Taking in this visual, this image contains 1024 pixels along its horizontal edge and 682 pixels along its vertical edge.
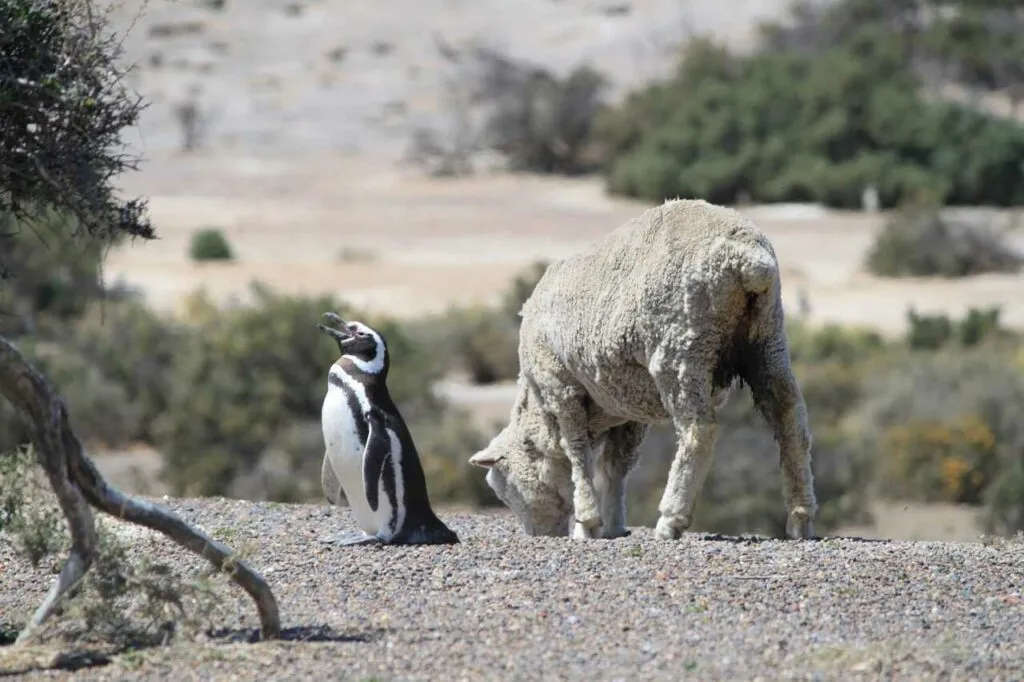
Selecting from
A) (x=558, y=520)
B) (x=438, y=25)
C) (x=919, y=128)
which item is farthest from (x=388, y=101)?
(x=558, y=520)

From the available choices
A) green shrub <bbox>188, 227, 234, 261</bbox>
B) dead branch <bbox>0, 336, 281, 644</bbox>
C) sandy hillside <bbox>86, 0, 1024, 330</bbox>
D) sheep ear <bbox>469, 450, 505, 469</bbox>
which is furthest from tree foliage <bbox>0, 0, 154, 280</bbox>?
green shrub <bbox>188, 227, 234, 261</bbox>

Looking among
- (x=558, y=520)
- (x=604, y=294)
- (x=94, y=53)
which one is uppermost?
(x=94, y=53)

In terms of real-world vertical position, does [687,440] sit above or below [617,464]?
above

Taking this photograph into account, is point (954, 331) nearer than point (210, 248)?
Yes

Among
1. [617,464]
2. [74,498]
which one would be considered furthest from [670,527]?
[74,498]

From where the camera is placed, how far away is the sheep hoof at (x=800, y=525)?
11.1m

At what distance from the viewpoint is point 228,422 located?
2517 centimetres

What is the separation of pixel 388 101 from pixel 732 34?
13292 millimetres

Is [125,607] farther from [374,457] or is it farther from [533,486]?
[533,486]

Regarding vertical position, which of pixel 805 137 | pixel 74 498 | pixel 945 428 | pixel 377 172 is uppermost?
pixel 74 498

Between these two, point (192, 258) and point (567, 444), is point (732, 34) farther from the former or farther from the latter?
point (567, 444)

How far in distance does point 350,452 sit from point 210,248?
1287 inches

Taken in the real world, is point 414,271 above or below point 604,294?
below

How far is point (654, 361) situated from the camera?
10836mm
